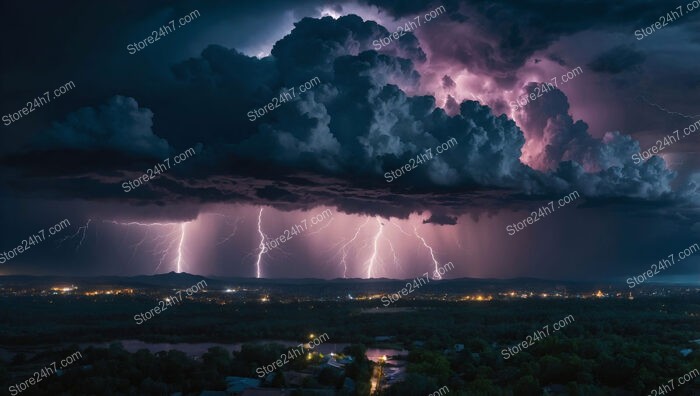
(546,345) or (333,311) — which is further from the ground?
(333,311)

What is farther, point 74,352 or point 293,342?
point 293,342

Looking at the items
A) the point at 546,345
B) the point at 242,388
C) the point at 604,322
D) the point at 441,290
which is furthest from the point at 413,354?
the point at 441,290

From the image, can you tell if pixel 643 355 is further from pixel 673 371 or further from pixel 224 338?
pixel 224 338

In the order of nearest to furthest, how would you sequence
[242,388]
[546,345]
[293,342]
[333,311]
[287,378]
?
[242,388]
[287,378]
[546,345]
[293,342]
[333,311]

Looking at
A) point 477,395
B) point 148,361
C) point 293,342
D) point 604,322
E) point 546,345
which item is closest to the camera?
point 477,395

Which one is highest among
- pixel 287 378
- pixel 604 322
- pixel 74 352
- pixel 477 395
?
pixel 74 352

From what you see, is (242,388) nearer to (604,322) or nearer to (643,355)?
(643,355)

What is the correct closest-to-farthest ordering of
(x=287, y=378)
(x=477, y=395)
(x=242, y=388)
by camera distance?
(x=477, y=395) → (x=242, y=388) → (x=287, y=378)

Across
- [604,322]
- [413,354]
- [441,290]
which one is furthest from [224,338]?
[441,290]

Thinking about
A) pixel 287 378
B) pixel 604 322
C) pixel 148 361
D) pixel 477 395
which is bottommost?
pixel 604 322
